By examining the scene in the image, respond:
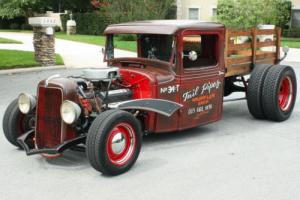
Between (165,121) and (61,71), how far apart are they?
29.5 feet

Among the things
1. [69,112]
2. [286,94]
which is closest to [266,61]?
[286,94]

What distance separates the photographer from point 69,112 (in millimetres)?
Answer: 4879

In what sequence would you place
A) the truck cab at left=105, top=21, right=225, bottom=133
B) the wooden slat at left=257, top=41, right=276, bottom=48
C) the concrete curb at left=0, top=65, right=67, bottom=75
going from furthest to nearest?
the concrete curb at left=0, top=65, right=67, bottom=75
the wooden slat at left=257, top=41, right=276, bottom=48
the truck cab at left=105, top=21, right=225, bottom=133

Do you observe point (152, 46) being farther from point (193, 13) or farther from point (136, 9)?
point (193, 13)

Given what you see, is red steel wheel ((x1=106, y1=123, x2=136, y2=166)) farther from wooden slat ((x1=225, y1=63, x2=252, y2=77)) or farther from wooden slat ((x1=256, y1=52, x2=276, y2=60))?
wooden slat ((x1=256, y1=52, x2=276, y2=60))

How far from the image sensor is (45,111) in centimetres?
514

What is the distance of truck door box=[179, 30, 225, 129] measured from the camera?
19.7 ft

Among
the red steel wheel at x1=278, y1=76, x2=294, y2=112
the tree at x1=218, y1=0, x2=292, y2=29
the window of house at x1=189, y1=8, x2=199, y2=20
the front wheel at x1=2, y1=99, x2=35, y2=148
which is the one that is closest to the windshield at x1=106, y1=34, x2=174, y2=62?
the front wheel at x1=2, y1=99, x2=35, y2=148

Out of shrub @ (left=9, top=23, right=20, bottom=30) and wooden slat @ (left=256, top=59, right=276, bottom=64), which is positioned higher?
wooden slat @ (left=256, top=59, right=276, bottom=64)

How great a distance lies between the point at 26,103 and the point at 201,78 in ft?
7.16

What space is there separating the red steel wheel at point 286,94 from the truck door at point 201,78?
1.45 m

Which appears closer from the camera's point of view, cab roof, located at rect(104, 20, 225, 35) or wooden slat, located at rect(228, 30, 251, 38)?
cab roof, located at rect(104, 20, 225, 35)

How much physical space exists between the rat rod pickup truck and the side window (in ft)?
0.04

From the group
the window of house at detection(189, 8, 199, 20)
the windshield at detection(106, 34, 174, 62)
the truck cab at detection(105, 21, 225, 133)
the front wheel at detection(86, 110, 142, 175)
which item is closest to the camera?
the front wheel at detection(86, 110, 142, 175)
